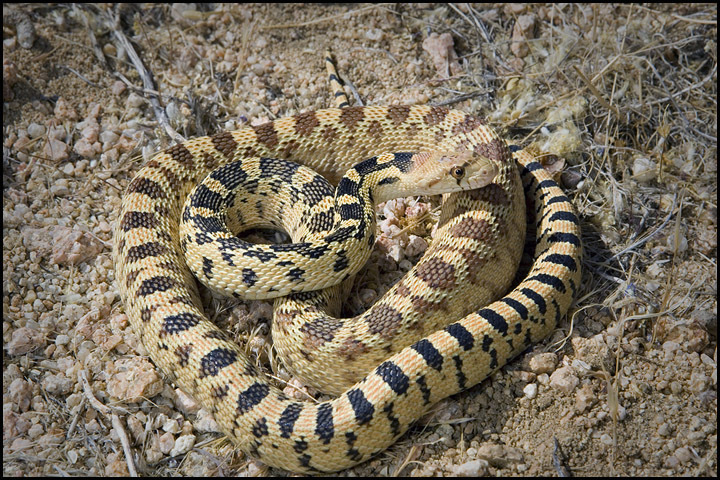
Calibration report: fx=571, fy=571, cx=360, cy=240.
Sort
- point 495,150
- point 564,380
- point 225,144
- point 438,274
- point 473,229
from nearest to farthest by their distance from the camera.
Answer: point 564,380
point 438,274
point 473,229
point 495,150
point 225,144

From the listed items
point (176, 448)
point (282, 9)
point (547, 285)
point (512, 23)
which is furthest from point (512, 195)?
point (282, 9)

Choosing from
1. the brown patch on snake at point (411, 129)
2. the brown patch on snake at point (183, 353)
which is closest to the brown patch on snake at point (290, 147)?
the brown patch on snake at point (411, 129)

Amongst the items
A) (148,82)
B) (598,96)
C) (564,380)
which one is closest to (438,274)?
(564,380)

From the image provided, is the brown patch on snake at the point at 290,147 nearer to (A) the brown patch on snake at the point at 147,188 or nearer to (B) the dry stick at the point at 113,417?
(A) the brown patch on snake at the point at 147,188

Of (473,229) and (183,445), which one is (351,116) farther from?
(183,445)

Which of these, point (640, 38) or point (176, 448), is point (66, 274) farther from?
point (640, 38)

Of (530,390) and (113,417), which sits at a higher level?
(113,417)
